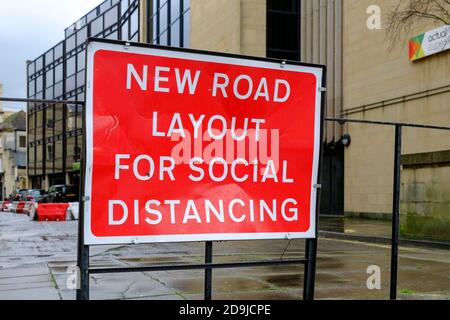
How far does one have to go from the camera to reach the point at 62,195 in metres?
41.0

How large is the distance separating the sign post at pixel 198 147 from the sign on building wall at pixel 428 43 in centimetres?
1706

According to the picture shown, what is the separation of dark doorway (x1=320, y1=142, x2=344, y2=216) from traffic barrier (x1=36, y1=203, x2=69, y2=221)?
42.2ft

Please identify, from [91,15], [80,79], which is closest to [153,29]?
[80,79]

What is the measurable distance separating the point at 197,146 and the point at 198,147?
0.04 ft

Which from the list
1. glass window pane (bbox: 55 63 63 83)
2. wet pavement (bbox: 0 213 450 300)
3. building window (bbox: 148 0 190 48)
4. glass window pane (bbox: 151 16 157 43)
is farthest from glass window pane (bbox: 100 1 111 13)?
wet pavement (bbox: 0 213 450 300)

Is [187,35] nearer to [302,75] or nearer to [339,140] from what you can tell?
[339,140]

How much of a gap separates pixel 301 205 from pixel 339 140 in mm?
22897

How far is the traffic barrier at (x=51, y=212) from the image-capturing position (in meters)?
26.0

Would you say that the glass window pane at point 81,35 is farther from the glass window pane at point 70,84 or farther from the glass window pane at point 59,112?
the glass window pane at point 59,112

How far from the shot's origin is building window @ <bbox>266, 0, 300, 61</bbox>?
1188 inches

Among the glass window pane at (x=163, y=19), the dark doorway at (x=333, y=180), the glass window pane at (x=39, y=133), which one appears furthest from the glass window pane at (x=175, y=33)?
the glass window pane at (x=39, y=133)

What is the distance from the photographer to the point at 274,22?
30.2 meters
